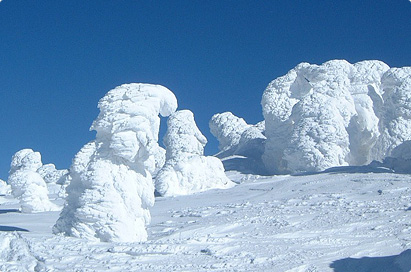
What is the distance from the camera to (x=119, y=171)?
10688 mm

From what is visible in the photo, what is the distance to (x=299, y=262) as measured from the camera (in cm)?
791

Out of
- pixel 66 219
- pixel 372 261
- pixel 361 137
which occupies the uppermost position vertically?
pixel 361 137

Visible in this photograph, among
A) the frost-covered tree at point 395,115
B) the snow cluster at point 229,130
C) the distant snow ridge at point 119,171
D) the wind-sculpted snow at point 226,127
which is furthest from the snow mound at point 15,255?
the wind-sculpted snow at point 226,127

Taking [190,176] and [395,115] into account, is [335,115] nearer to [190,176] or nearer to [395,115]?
[395,115]

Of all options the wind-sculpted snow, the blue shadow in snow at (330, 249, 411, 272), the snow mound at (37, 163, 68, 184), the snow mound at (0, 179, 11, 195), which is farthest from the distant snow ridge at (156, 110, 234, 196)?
the blue shadow in snow at (330, 249, 411, 272)

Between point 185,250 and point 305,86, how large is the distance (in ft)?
70.0

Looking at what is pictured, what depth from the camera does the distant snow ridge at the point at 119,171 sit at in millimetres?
10141

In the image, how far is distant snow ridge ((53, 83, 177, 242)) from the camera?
10141 mm

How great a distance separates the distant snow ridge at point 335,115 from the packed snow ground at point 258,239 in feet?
24.4

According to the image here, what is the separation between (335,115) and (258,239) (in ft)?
51.9

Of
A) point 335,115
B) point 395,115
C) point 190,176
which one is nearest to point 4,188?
point 190,176

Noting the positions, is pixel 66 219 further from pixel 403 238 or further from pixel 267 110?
pixel 267 110

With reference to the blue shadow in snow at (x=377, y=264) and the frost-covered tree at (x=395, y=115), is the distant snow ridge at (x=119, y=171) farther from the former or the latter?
the frost-covered tree at (x=395, y=115)

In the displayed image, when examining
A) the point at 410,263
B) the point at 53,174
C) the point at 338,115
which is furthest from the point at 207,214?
the point at 53,174
